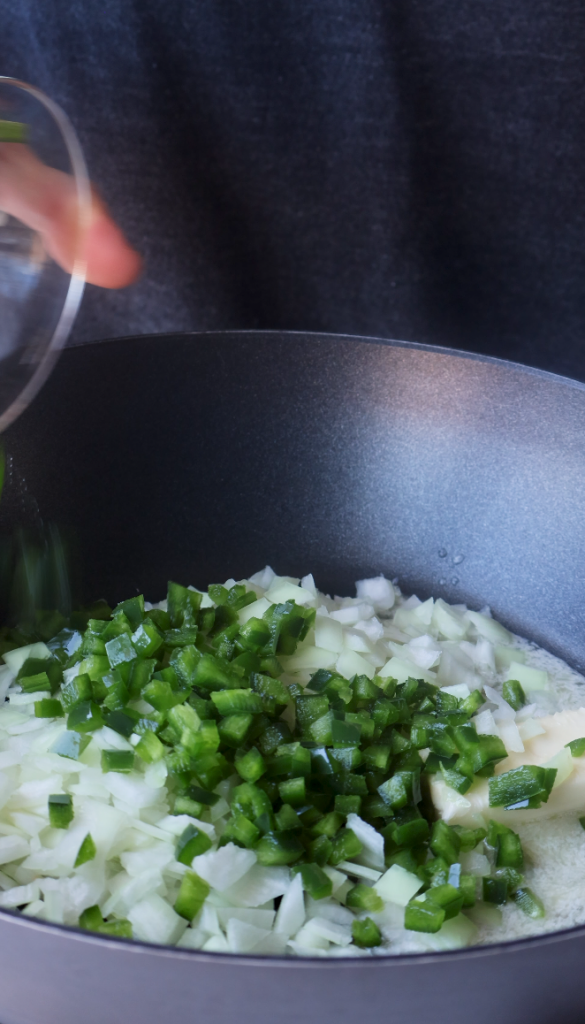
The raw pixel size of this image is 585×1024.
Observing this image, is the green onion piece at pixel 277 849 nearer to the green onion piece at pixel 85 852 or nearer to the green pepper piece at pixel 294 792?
the green pepper piece at pixel 294 792

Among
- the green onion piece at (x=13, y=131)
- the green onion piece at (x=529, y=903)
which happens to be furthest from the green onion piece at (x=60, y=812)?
Answer: the green onion piece at (x=13, y=131)

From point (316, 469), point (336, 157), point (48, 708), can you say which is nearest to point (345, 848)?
point (48, 708)

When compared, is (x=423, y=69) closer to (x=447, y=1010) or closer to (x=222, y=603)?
(x=222, y=603)

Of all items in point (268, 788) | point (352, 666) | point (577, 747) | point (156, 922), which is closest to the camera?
point (156, 922)

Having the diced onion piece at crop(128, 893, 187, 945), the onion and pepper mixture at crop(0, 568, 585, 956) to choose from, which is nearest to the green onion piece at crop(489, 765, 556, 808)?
the onion and pepper mixture at crop(0, 568, 585, 956)

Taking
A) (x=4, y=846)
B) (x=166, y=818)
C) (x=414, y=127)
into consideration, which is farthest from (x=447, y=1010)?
(x=414, y=127)

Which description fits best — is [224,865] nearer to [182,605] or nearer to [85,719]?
[85,719]
